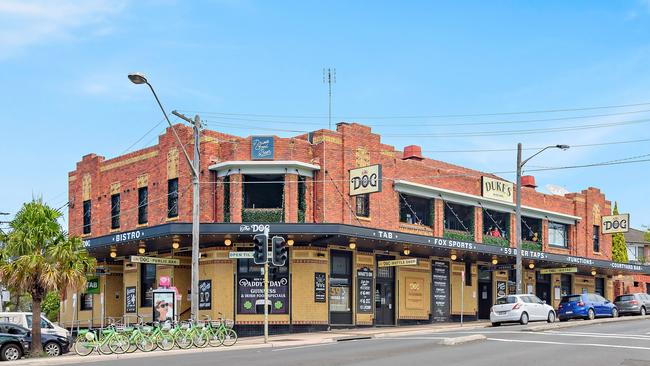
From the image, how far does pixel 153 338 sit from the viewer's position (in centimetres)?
2292

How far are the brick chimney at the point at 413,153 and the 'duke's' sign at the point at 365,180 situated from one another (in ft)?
26.5

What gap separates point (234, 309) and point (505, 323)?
12847mm

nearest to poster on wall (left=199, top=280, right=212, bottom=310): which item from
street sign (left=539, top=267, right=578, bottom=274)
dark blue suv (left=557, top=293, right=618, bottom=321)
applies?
dark blue suv (left=557, top=293, right=618, bottom=321)

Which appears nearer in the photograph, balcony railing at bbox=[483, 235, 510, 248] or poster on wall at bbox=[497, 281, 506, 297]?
balcony railing at bbox=[483, 235, 510, 248]

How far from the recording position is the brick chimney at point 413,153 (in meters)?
41.1

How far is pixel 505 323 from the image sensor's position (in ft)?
119

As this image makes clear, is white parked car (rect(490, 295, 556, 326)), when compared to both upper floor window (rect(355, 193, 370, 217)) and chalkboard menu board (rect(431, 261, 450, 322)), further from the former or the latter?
upper floor window (rect(355, 193, 370, 217))

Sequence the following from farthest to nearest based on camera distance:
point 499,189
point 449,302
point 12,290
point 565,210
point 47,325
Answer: point 565,210
point 499,189
point 449,302
point 47,325
point 12,290

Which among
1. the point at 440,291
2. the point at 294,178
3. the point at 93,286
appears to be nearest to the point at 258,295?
the point at 294,178

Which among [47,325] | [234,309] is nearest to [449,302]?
[234,309]

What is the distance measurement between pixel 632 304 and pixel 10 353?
31917 millimetres

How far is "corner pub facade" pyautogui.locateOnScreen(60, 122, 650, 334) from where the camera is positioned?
32.8 meters

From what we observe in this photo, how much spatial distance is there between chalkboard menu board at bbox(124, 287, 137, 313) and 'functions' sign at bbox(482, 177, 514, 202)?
62.6ft

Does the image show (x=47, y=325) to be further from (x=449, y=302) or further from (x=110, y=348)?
(x=449, y=302)
